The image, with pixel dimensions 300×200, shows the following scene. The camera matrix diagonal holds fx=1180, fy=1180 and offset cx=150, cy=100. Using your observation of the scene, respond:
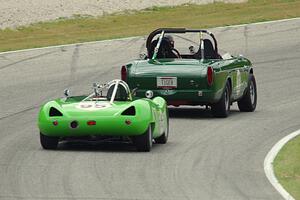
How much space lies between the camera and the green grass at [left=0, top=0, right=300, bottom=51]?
3114 cm

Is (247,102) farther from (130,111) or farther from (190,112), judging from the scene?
(130,111)

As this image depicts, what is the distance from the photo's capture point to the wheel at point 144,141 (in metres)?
14.6

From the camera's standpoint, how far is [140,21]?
114 ft

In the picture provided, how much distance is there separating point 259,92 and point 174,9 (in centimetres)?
1427

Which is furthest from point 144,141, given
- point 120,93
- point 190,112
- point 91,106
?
point 190,112

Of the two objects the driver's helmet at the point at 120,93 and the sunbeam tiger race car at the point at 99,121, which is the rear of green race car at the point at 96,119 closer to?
the sunbeam tiger race car at the point at 99,121

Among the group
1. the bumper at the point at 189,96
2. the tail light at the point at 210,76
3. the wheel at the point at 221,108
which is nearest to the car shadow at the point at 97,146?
the bumper at the point at 189,96

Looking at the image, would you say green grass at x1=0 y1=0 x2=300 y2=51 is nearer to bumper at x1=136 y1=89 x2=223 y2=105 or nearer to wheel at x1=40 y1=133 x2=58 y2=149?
bumper at x1=136 y1=89 x2=223 y2=105

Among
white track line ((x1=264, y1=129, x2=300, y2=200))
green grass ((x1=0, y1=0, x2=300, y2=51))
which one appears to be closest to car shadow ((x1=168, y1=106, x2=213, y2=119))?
white track line ((x1=264, y1=129, x2=300, y2=200))

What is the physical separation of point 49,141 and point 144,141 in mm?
1197

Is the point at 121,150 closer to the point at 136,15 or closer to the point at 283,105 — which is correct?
the point at 283,105

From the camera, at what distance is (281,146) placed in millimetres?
15516

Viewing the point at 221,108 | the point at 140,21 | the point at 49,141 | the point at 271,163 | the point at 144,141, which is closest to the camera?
the point at 271,163

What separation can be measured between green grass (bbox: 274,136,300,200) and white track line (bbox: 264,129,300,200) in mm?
56
